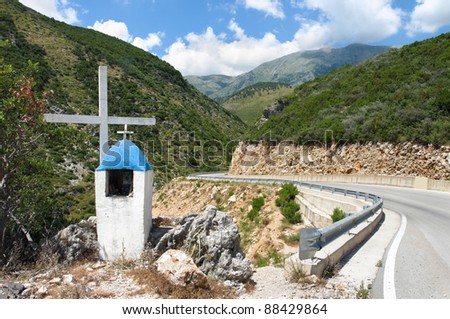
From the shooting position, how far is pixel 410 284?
595 cm

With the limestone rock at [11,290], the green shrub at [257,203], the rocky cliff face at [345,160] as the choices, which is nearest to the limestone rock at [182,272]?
the limestone rock at [11,290]

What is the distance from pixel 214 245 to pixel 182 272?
1.24m

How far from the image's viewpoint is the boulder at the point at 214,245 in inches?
255

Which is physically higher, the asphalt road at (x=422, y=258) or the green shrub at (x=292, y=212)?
the asphalt road at (x=422, y=258)

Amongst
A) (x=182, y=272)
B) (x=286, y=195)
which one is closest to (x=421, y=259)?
(x=182, y=272)

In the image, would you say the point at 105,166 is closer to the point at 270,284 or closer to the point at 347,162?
the point at 270,284

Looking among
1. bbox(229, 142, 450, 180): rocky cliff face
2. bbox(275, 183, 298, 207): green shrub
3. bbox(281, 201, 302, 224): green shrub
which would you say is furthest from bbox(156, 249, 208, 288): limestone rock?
bbox(229, 142, 450, 180): rocky cliff face

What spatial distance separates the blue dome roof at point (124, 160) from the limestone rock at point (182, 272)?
280cm

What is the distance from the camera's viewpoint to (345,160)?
3353cm

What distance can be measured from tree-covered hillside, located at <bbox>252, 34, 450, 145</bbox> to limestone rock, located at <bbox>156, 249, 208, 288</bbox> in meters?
25.5

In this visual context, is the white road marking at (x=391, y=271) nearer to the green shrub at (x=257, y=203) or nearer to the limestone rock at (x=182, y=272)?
the limestone rock at (x=182, y=272)

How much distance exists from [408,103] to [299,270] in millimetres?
31281

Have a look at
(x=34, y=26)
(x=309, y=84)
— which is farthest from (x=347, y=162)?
(x=34, y=26)

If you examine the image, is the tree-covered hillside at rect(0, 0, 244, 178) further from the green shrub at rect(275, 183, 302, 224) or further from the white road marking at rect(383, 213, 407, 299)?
the white road marking at rect(383, 213, 407, 299)
